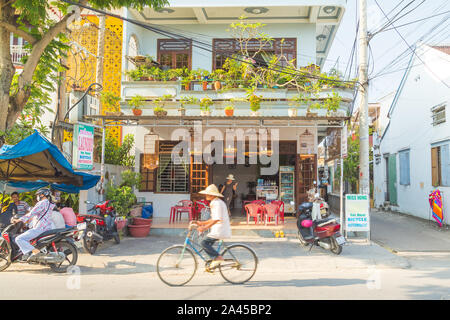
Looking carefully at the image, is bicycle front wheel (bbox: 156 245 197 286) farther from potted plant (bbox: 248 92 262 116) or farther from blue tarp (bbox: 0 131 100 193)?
potted plant (bbox: 248 92 262 116)

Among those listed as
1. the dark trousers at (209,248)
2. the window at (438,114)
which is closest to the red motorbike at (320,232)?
the dark trousers at (209,248)

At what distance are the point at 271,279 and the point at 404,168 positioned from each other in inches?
557

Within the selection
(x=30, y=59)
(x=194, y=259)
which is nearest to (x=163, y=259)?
(x=194, y=259)

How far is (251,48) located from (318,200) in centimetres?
786

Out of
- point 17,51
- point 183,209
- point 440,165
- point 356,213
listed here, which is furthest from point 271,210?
point 17,51

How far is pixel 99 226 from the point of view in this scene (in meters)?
9.07

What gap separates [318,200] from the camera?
29.4 ft

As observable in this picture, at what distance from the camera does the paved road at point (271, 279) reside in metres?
5.34

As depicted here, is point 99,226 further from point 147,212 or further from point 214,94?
point 214,94

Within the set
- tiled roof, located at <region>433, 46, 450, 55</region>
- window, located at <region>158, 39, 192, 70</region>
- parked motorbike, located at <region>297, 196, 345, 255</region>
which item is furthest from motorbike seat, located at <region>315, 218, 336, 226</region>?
tiled roof, located at <region>433, 46, 450, 55</region>

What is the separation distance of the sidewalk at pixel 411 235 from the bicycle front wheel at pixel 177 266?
6097 mm

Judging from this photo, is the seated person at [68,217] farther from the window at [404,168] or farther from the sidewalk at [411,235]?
the window at [404,168]

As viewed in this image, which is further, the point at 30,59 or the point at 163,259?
the point at 30,59
